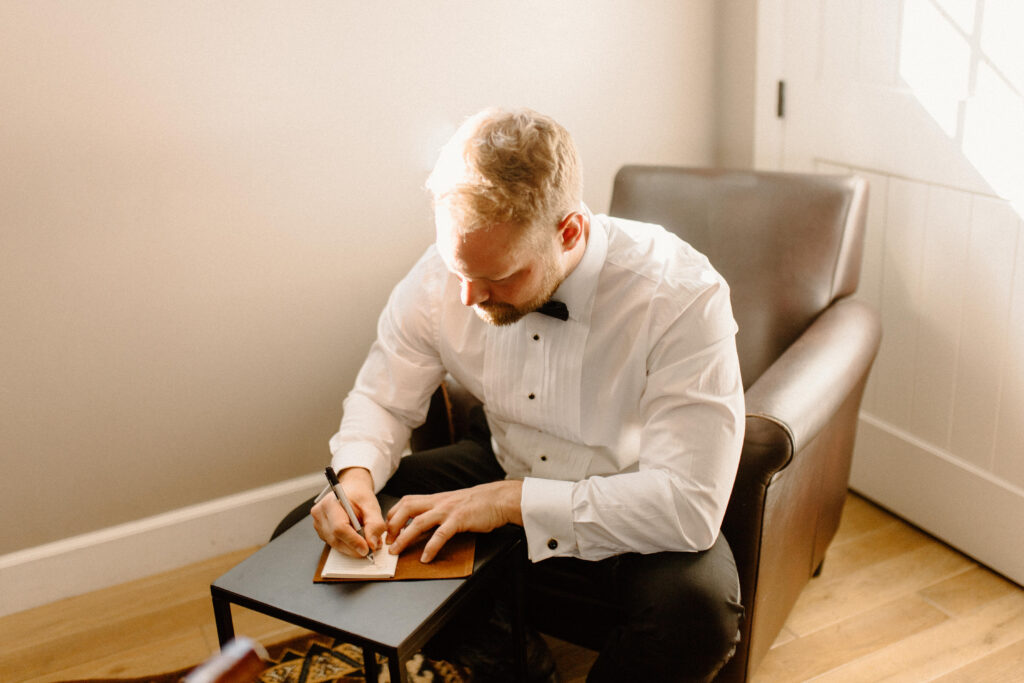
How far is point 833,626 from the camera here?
1.87 meters

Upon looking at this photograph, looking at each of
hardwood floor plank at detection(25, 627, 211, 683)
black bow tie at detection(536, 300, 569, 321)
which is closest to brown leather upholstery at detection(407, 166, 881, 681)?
black bow tie at detection(536, 300, 569, 321)

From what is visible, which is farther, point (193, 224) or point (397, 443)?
point (193, 224)

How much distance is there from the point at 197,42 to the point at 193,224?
1.23 ft

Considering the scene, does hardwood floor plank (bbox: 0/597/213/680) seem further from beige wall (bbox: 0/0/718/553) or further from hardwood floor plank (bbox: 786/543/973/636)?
hardwood floor plank (bbox: 786/543/973/636)

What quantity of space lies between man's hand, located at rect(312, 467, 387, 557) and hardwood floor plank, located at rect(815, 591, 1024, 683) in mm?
937

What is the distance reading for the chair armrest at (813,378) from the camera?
4.68 feet

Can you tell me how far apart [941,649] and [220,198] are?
1.74m

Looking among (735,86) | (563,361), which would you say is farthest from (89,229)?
(735,86)

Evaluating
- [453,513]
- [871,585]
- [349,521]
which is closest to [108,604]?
[349,521]

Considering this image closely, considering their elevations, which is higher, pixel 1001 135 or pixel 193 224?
pixel 1001 135

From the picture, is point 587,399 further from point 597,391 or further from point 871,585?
point 871,585

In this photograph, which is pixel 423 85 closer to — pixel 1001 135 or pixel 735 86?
pixel 735 86

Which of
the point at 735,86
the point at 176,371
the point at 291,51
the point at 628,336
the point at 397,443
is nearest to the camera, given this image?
the point at 628,336

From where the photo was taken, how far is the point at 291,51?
6.31 feet
